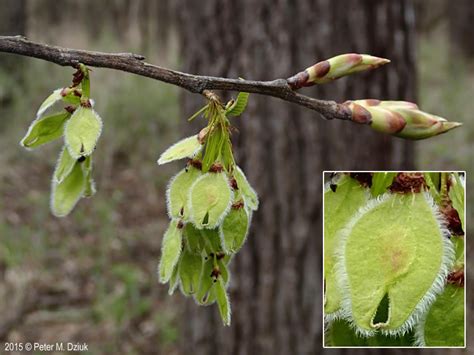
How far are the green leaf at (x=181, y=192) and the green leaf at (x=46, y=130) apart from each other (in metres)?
0.17

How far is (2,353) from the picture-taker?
3182 millimetres

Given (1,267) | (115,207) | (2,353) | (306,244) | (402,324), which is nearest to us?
(402,324)

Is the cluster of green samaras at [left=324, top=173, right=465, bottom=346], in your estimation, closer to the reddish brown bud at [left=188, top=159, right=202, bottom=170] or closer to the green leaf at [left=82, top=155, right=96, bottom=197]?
the reddish brown bud at [left=188, top=159, right=202, bottom=170]

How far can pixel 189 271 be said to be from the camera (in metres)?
0.84

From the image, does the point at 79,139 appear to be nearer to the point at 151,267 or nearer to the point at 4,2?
the point at 151,267

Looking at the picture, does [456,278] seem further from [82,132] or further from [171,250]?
[82,132]

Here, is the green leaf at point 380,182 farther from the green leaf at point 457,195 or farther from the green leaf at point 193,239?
the green leaf at point 193,239

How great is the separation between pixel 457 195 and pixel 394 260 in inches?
7.2

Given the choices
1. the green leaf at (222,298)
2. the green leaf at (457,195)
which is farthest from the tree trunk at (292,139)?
the green leaf at (222,298)

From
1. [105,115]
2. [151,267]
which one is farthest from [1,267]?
[105,115]

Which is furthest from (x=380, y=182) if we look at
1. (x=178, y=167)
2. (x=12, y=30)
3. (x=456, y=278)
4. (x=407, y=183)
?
(x=12, y=30)

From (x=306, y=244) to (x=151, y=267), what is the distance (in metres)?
1.69

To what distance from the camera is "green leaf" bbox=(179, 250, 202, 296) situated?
833mm

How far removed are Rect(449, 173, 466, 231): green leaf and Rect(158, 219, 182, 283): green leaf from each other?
34cm
